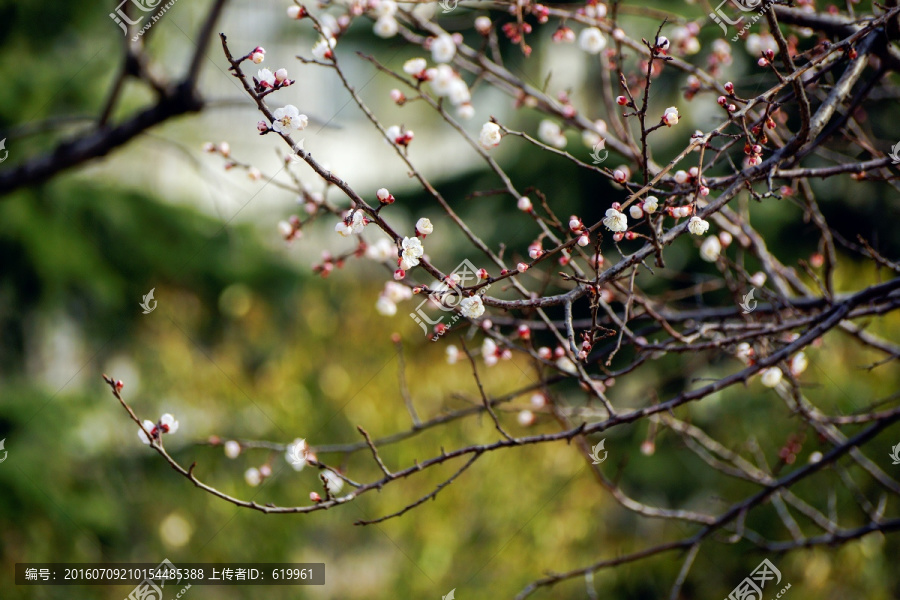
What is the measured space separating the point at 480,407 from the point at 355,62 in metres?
8.44

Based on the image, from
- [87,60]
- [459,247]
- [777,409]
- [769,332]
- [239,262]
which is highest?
[769,332]

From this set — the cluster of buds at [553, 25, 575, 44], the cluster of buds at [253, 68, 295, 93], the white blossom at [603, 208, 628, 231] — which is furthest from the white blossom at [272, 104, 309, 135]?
the cluster of buds at [553, 25, 575, 44]

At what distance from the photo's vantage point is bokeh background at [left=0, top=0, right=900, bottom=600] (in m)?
3.77

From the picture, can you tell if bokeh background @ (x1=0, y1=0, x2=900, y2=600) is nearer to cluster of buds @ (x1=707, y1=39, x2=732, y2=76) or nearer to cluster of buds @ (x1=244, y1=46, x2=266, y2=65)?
cluster of buds @ (x1=707, y1=39, x2=732, y2=76)

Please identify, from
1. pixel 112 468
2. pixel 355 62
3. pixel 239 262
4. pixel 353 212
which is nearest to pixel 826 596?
Result: pixel 353 212

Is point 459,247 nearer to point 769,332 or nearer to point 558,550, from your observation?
point 558,550

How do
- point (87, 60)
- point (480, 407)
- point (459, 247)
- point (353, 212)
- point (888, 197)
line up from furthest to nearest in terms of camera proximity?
point (459, 247)
point (888, 197)
point (87, 60)
point (480, 407)
point (353, 212)

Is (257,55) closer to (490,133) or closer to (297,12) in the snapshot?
(297,12)

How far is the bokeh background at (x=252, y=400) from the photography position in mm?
3770

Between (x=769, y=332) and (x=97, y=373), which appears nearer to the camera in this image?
(x=769, y=332)

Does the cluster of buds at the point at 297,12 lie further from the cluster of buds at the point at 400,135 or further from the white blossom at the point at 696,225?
the white blossom at the point at 696,225

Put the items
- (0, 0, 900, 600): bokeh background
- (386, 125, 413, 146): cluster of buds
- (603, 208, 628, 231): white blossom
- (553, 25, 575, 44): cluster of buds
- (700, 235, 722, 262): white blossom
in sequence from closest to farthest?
1. (603, 208, 628, 231): white blossom
2. (386, 125, 413, 146): cluster of buds
3. (700, 235, 722, 262): white blossom
4. (553, 25, 575, 44): cluster of buds
5. (0, 0, 900, 600): bokeh background

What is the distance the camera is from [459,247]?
23.6 feet

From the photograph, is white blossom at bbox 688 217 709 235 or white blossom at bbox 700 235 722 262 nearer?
white blossom at bbox 688 217 709 235
